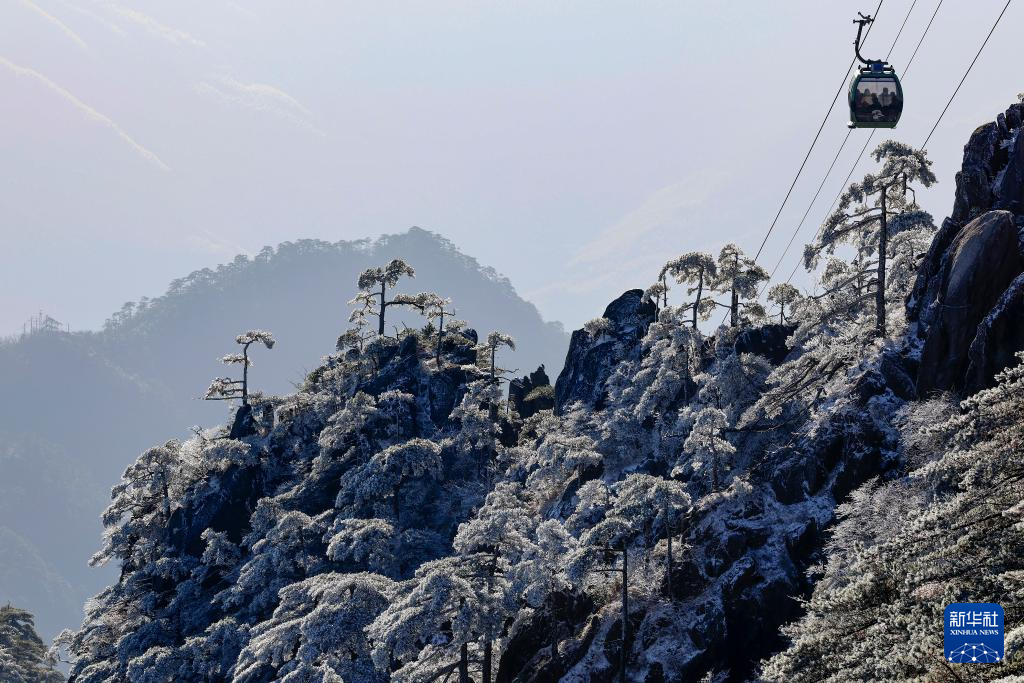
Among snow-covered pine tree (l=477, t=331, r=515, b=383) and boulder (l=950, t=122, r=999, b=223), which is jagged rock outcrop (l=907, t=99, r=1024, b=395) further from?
snow-covered pine tree (l=477, t=331, r=515, b=383)

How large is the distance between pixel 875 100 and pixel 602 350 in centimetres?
4617

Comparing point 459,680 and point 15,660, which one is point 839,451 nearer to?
point 459,680

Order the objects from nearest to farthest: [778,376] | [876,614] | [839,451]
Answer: [876,614] < [839,451] < [778,376]

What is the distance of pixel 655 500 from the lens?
147ft

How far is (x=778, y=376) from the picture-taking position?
5859 centimetres

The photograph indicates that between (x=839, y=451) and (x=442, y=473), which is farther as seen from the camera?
(x=442, y=473)

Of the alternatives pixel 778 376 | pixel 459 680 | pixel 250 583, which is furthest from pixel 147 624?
pixel 778 376

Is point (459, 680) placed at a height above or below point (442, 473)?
below

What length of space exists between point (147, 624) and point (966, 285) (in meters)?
59.8

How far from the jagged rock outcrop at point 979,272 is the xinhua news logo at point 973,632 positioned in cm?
2173

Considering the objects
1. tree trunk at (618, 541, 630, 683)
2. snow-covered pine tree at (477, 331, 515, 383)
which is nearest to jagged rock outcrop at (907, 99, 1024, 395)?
tree trunk at (618, 541, 630, 683)

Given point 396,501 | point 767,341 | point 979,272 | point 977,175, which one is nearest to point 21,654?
point 396,501

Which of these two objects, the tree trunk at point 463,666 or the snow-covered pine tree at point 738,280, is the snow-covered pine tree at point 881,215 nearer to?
the snow-covered pine tree at point 738,280

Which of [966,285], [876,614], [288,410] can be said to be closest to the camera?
[876,614]
